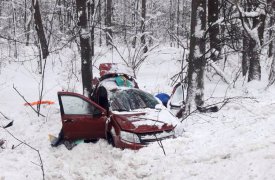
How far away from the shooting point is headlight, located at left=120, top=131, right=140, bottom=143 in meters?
7.45

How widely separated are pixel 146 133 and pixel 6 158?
2952 millimetres

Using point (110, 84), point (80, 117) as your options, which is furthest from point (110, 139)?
point (110, 84)

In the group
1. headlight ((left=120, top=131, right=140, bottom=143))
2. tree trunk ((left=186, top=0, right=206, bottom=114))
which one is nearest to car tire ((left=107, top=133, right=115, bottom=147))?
headlight ((left=120, top=131, right=140, bottom=143))

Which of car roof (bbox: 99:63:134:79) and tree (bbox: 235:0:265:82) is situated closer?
car roof (bbox: 99:63:134:79)

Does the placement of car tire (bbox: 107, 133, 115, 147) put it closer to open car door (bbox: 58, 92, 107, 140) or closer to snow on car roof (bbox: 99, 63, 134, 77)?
open car door (bbox: 58, 92, 107, 140)

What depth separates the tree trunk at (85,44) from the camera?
1113 centimetres

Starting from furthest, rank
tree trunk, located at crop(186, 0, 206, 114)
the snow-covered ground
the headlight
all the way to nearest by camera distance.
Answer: tree trunk, located at crop(186, 0, 206, 114) < the headlight < the snow-covered ground

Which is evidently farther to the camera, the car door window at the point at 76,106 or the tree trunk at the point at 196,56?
the tree trunk at the point at 196,56

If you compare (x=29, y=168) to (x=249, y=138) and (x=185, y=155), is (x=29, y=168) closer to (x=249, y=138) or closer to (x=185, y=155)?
(x=185, y=155)

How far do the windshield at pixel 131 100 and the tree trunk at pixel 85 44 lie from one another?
262 cm

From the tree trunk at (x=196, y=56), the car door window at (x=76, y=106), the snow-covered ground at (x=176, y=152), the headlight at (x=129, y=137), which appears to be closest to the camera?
the snow-covered ground at (x=176, y=152)

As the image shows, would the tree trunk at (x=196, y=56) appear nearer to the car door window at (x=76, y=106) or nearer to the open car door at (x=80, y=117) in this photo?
the open car door at (x=80, y=117)

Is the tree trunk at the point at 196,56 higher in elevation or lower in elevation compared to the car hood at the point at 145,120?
higher

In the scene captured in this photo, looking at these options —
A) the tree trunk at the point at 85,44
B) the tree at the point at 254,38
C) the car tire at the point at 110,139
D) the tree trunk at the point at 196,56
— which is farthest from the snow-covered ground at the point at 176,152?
the tree at the point at 254,38
